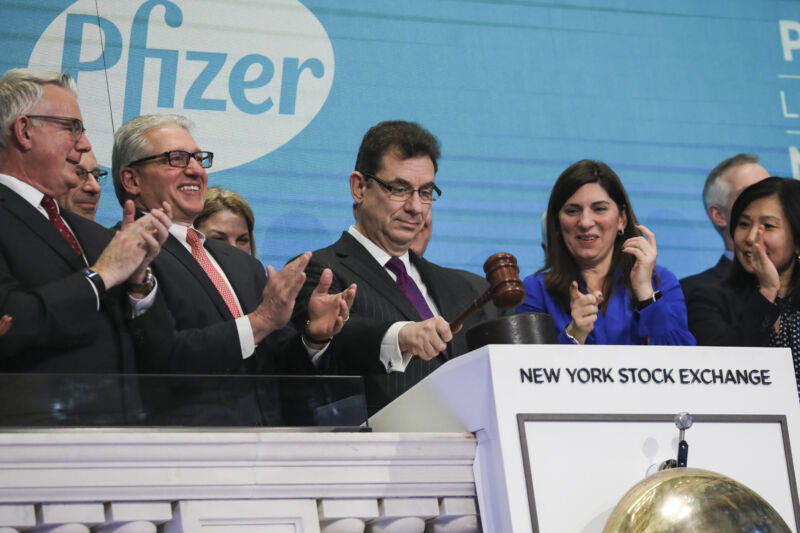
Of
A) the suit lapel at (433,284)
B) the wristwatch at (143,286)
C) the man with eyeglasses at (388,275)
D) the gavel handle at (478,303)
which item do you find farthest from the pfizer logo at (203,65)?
the gavel handle at (478,303)

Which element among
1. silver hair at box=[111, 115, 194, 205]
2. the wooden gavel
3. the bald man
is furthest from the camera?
the bald man

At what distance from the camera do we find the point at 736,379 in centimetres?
167

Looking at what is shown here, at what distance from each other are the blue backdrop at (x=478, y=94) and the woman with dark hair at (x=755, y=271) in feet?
2.62

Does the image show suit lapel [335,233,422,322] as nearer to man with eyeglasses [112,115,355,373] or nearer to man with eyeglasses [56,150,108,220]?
man with eyeglasses [112,115,355,373]

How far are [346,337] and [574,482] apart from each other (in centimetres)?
101

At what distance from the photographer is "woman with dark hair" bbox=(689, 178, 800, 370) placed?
2755 millimetres

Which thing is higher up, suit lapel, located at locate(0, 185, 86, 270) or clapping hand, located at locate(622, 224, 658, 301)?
suit lapel, located at locate(0, 185, 86, 270)

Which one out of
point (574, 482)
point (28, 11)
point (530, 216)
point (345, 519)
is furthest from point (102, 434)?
point (530, 216)

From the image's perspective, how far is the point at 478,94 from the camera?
147 inches

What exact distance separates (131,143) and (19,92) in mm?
422

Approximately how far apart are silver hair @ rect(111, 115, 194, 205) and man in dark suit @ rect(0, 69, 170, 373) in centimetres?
30

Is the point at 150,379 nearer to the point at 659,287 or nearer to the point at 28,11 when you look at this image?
the point at 659,287

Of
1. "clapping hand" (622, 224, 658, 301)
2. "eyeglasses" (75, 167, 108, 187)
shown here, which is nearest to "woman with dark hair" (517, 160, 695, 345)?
"clapping hand" (622, 224, 658, 301)

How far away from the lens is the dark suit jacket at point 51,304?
2078mm
